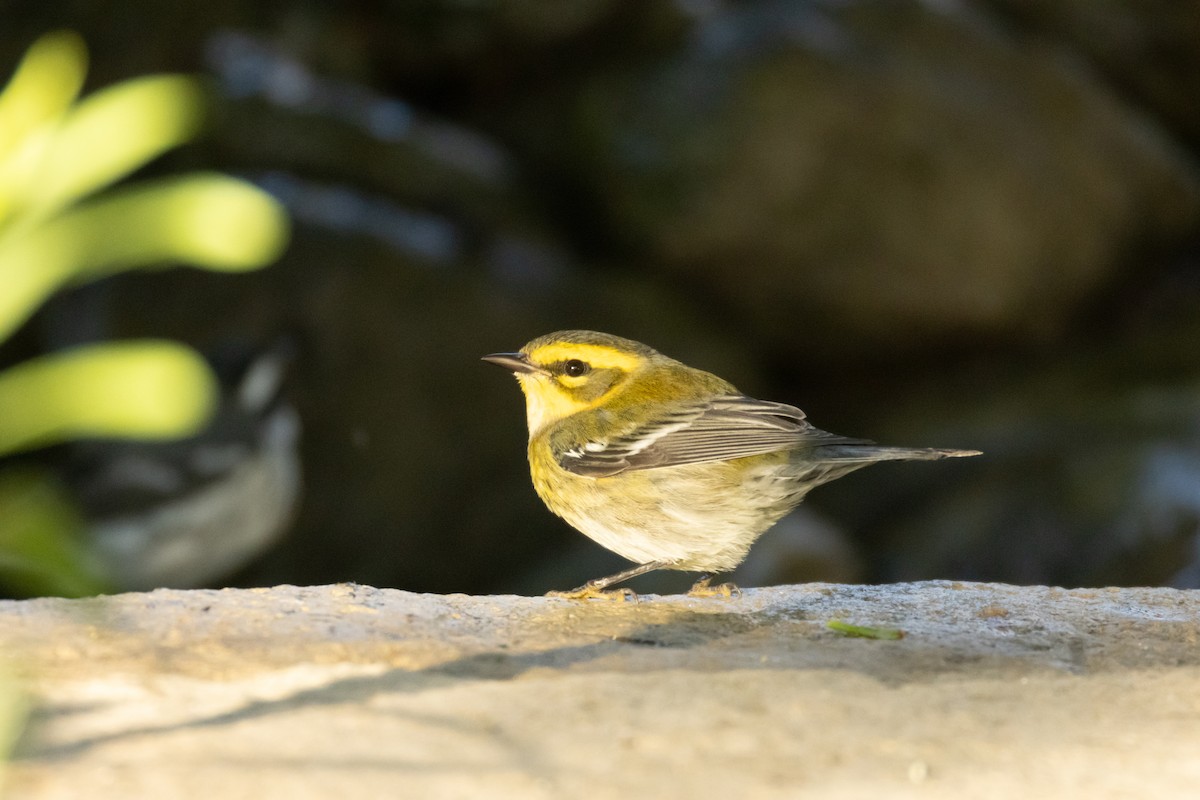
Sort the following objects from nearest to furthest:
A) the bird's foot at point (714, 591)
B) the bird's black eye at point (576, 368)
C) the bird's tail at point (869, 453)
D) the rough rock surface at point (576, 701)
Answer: the rough rock surface at point (576, 701)
the bird's tail at point (869, 453)
the bird's foot at point (714, 591)
the bird's black eye at point (576, 368)

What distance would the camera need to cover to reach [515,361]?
4.59m

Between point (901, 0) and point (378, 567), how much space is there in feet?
21.3

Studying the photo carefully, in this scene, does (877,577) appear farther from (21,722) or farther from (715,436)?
(21,722)

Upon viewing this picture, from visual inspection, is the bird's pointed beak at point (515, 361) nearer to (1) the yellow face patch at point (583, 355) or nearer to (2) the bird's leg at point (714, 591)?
(1) the yellow face patch at point (583, 355)

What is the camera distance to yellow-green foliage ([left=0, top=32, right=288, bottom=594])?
1.87 meters

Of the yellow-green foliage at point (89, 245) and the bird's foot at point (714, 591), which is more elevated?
the yellow-green foliage at point (89, 245)

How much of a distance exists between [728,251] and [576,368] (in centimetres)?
629

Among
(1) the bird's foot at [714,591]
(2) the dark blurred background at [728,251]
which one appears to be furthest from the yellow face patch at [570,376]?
(2) the dark blurred background at [728,251]

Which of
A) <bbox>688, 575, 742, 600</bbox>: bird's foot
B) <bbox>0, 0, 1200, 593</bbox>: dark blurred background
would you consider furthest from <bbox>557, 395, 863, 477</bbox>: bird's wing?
<bbox>0, 0, 1200, 593</bbox>: dark blurred background

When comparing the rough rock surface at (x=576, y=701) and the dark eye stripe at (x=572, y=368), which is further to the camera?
the dark eye stripe at (x=572, y=368)

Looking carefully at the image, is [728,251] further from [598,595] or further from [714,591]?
[598,595]

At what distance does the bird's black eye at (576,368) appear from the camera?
466cm

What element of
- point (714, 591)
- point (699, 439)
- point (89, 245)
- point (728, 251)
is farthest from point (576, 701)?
point (728, 251)

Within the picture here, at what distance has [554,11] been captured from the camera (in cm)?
1120
